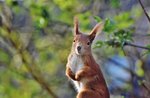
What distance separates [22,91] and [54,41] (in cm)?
89

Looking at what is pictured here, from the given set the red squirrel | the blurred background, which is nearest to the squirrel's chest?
the red squirrel

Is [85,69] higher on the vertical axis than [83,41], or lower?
lower

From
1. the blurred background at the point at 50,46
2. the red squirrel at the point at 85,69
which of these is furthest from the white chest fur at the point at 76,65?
the blurred background at the point at 50,46

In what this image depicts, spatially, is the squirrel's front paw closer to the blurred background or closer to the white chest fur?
the white chest fur

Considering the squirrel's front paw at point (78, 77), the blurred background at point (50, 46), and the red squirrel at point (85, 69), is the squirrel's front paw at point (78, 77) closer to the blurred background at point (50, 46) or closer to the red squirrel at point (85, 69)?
the red squirrel at point (85, 69)

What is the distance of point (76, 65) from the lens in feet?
10.1

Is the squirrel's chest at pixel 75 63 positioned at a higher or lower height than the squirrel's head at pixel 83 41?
lower

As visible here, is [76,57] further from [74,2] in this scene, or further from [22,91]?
[22,91]

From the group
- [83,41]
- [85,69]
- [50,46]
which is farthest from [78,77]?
[50,46]


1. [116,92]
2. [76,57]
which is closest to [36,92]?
[116,92]

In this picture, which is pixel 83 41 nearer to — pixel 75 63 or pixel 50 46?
pixel 75 63

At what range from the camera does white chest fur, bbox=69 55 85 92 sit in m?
3.02

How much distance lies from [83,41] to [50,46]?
600 cm

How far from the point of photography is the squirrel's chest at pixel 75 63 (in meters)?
3.03
